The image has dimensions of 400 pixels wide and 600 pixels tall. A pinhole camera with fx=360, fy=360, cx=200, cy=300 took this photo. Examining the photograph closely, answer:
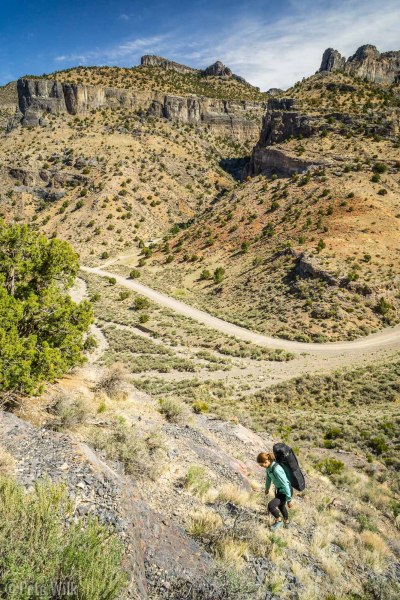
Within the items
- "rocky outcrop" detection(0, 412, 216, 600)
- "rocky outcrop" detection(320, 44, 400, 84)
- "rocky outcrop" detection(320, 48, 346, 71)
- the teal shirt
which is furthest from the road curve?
"rocky outcrop" detection(320, 48, 346, 71)

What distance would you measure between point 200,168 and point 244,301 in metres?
59.7

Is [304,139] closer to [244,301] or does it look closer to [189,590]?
[244,301]

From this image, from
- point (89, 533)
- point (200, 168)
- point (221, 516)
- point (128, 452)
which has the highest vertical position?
point (200, 168)

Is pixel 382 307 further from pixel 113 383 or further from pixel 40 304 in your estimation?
pixel 40 304

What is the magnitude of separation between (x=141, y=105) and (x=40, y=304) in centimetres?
10260

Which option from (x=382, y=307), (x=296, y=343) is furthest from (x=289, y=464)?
(x=382, y=307)

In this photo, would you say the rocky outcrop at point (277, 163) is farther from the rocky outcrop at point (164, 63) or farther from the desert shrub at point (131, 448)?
the rocky outcrop at point (164, 63)

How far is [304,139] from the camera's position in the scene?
63.2 m

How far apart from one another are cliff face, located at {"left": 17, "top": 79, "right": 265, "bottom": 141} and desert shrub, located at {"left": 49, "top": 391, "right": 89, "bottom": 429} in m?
100

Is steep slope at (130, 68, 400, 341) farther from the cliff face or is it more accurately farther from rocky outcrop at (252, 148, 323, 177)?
the cliff face

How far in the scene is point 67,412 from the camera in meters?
9.55

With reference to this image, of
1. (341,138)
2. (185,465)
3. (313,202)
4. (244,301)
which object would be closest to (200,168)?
(341,138)

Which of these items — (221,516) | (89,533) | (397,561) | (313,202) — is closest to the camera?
(89,533)

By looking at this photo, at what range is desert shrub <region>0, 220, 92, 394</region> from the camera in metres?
10.8
